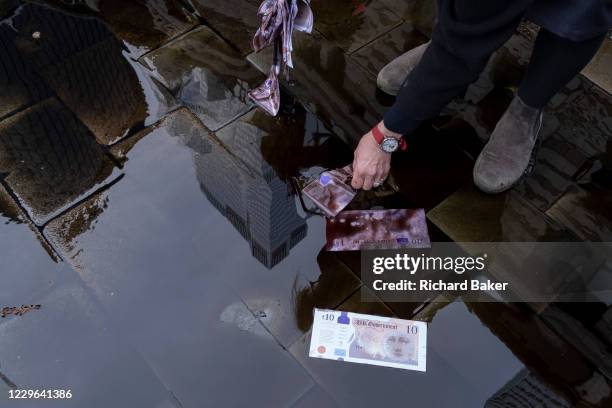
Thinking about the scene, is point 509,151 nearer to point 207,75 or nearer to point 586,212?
point 586,212

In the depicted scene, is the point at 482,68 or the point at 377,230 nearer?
the point at 482,68

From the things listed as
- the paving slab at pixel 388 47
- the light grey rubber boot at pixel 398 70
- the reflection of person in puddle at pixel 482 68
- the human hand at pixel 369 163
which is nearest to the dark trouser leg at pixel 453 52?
the reflection of person in puddle at pixel 482 68

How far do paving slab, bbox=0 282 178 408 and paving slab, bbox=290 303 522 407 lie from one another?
588 millimetres

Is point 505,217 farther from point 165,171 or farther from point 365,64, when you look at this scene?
Answer: point 165,171

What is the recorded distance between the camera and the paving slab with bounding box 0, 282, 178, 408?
1866mm

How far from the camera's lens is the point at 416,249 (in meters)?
2.19

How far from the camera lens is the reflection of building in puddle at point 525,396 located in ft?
6.17

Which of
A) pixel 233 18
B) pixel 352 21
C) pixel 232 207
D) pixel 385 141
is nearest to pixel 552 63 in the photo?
pixel 385 141

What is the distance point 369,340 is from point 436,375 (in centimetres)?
27

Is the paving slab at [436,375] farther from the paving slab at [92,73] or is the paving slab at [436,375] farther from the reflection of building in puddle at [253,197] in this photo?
the paving slab at [92,73]

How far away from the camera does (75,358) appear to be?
6.32 ft

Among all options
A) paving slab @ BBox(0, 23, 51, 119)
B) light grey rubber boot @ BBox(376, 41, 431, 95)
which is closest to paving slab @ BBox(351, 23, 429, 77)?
light grey rubber boot @ BBox(376, 41, 431, 95)

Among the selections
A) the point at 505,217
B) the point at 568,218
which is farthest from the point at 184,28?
the point at 568,218

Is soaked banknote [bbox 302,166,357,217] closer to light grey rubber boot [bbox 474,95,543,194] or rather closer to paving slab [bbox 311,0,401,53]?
light grey rubber boot [bbox 474,95,543,194]
